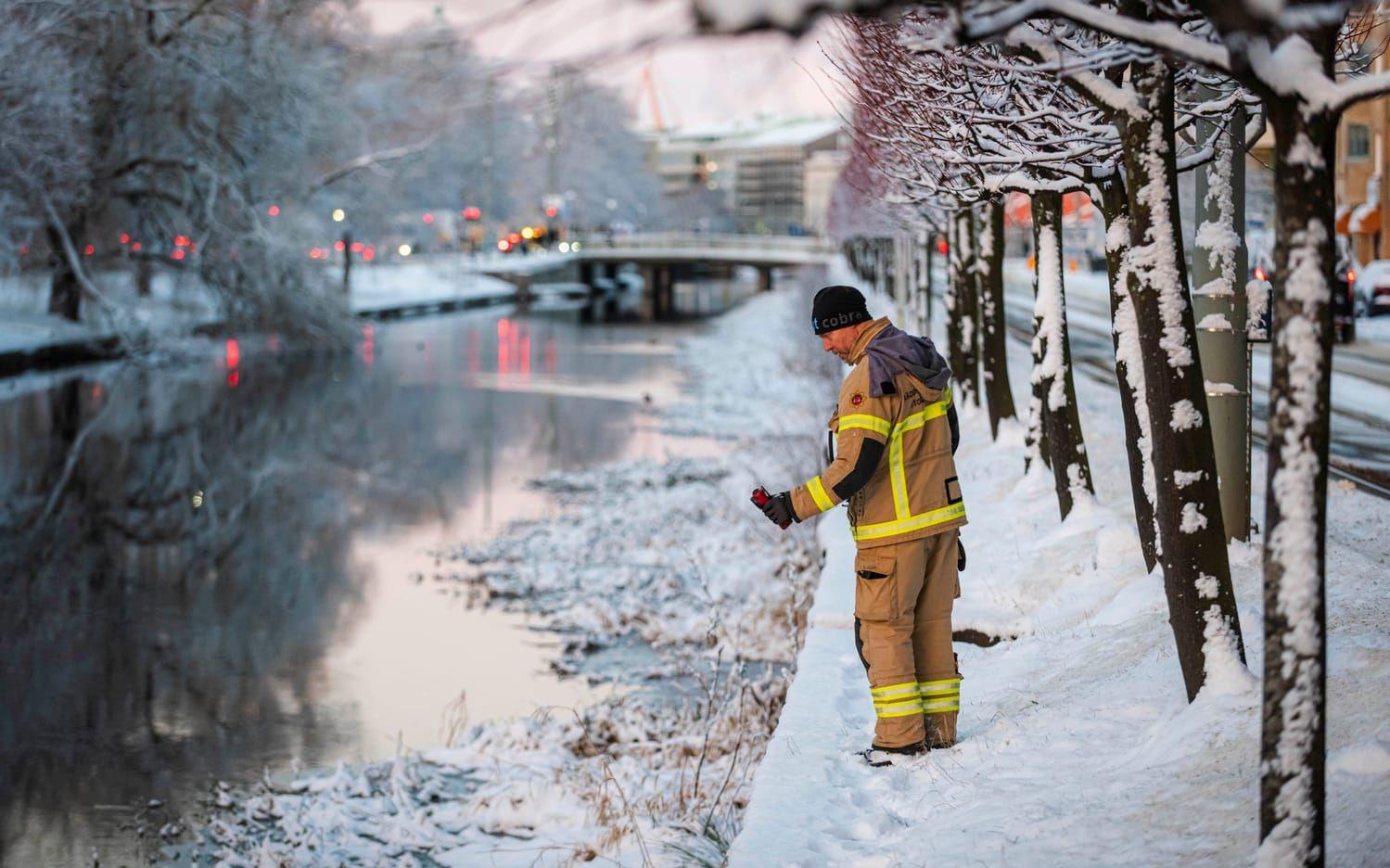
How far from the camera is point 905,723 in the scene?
6664mm

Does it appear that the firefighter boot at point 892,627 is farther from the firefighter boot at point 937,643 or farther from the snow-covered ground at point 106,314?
the snow-covered ground at point 106,314

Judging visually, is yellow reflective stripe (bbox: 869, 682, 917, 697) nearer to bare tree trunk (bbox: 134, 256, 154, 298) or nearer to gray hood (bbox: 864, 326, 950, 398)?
gray hood (bbox: 864, 326, 950, 398)

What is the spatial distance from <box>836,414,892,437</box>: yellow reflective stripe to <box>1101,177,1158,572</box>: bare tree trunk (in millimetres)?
1575

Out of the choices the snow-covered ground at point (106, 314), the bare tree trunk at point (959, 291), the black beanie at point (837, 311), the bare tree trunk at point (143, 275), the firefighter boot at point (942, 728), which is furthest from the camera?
the bare tree trunk at point (143, 275)

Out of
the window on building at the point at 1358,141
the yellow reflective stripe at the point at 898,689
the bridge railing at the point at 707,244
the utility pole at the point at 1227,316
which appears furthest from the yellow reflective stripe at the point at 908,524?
the bridge railing at the point at 707,244

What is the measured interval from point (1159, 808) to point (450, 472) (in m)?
19.4

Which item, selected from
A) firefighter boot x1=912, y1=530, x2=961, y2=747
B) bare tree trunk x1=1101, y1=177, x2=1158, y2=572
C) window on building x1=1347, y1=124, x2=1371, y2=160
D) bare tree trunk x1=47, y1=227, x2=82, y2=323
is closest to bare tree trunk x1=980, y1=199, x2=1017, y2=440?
bare tree trunk x1=1101, y1=177, x2=1158, y2=572

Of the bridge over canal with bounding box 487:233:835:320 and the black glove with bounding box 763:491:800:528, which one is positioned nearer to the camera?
the black glove with bounding box 763:491:800:528

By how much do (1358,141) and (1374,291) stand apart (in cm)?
2053

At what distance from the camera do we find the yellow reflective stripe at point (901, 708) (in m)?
6.61

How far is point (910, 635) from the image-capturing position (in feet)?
21.3

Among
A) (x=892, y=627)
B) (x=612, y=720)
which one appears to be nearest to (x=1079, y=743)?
(x=892, y=627)

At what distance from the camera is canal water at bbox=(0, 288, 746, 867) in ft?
37.1

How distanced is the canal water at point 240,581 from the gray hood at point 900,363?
5.66m
